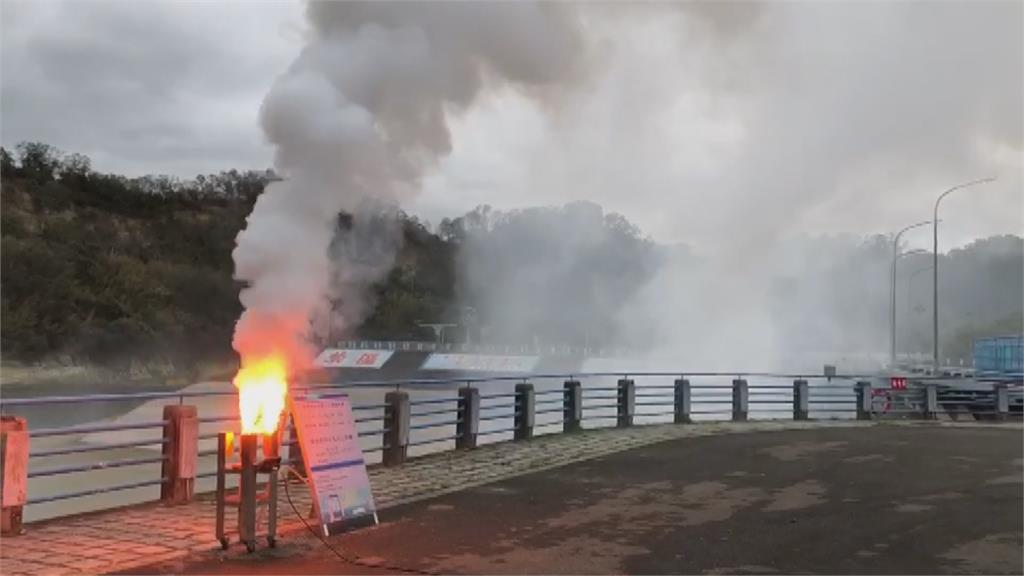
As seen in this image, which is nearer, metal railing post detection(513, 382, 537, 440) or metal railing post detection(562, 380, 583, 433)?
metal railing post detection(513, 382, 537, 440)

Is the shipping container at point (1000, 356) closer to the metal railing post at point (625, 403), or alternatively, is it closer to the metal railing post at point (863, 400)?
the metal railing post at point (863, 400)

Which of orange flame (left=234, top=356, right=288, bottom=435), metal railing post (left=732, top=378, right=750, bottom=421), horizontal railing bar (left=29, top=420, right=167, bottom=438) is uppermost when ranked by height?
orange flame (left=234, top=356, right=288, bottom=435)

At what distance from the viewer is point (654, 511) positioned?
31.7 ft

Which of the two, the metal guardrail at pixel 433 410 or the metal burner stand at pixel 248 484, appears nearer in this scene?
the metal burner stand at pixel 248 484

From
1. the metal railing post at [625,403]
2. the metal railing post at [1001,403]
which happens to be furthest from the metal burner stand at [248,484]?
the metal railing post at [1001,403]

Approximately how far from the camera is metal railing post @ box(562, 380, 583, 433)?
59.9ft

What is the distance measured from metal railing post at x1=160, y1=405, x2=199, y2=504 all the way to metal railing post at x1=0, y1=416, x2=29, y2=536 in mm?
1600

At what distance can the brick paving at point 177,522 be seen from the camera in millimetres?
7000

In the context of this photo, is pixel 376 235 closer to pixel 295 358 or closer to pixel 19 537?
pixel 295 358

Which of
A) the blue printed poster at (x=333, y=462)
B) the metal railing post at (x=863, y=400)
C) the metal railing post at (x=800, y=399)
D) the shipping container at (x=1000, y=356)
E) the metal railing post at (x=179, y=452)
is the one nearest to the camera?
the blue printed poster at (x=333, y=462)

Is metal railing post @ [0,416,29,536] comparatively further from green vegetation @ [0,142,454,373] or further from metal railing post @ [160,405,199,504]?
green vegetation @ [0,142,454,373]

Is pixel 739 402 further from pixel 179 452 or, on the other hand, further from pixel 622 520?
pixel 179 452

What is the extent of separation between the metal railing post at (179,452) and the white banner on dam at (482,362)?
49.1m

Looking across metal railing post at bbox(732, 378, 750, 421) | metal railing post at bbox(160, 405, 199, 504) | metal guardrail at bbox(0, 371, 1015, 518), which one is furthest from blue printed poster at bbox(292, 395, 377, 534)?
metal railing post at bbox(732, 378, 750, 421)
